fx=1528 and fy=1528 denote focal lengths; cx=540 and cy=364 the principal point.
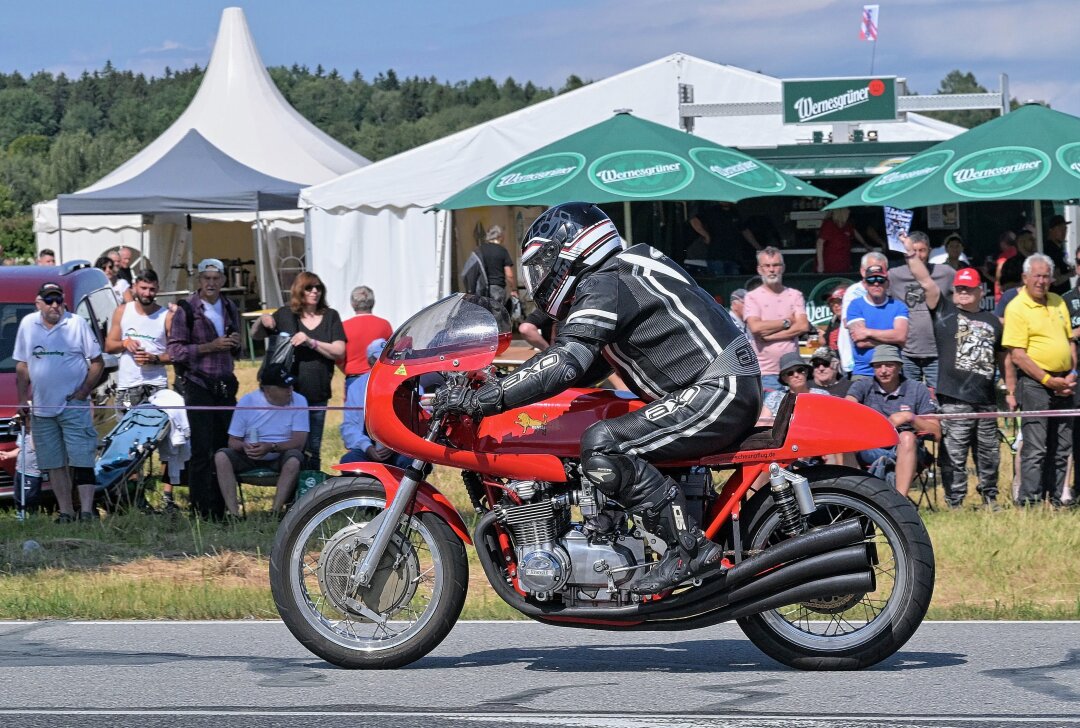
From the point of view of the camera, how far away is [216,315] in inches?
471

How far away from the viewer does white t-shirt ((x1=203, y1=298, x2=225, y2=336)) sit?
11906 millimetres

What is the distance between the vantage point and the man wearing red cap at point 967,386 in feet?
37.7

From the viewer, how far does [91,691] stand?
5.89 m

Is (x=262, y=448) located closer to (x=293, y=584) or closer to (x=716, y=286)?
(x=293, y=584)

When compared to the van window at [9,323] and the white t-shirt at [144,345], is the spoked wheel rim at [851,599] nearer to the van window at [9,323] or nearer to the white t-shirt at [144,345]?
the white t-shirt at [144,345]

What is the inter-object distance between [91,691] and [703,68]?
787 inches

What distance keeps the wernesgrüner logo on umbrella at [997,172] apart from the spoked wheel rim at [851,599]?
347 inches

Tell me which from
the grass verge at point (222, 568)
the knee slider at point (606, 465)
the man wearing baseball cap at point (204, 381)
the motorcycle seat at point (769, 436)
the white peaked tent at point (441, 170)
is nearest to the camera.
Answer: the knee slider at point (606, 465)

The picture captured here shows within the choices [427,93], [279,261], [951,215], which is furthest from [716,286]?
[427,93]

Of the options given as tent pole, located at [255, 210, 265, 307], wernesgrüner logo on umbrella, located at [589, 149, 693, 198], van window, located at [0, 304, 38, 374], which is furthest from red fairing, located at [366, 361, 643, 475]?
tent pole, located at [255, 210, 265, 307]

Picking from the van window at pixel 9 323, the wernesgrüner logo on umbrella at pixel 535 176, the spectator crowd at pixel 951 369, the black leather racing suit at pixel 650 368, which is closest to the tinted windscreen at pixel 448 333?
the black leather racing suit at pixel 650 368

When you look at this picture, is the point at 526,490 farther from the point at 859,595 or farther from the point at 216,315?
the point at 216,315

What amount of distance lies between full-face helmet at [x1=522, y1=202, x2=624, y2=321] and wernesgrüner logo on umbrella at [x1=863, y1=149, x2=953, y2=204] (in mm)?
9542

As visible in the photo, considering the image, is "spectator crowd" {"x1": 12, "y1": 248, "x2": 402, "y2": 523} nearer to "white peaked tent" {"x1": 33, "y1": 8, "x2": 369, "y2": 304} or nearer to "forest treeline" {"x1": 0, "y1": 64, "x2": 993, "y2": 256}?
"white peaked tent" {"x1": 33, "y1": 8, "x2": 369, "y2": 304}
